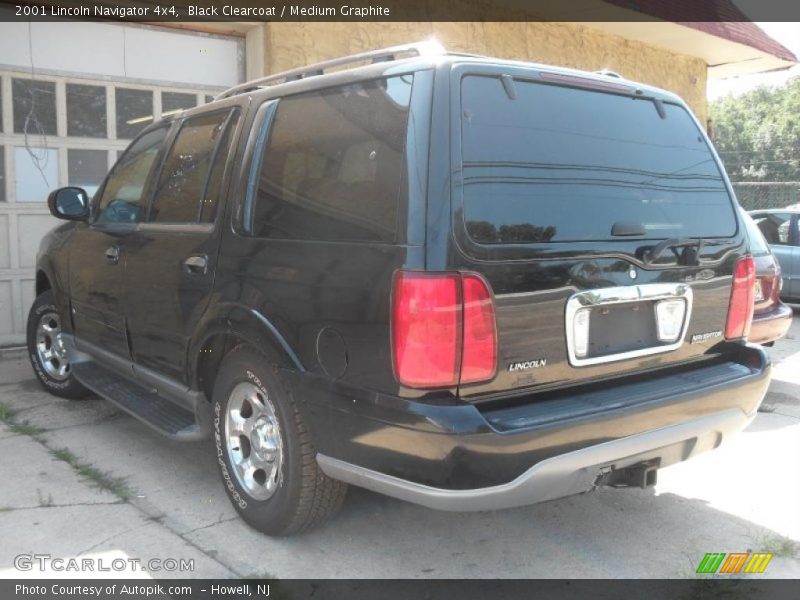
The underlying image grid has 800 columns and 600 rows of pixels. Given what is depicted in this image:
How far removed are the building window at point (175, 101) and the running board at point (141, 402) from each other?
12.3 feet

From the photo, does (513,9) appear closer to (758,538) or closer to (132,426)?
(132,426)

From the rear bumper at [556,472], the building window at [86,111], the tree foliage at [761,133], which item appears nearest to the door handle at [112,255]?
the rear bumper at [556,472]

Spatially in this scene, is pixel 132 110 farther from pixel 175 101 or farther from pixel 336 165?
pixel 336 165

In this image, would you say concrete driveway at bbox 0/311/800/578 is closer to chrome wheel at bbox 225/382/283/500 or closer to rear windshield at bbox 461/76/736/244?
chrome wheel at bbox 225/382/283/500

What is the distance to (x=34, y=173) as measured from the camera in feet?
24.2

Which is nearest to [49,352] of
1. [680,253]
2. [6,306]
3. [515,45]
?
[6,306]

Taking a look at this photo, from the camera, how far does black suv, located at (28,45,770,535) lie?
8.68 ft

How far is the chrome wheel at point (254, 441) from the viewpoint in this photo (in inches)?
130

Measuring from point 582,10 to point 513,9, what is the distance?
0.93 meters

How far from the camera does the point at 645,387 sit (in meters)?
3.12

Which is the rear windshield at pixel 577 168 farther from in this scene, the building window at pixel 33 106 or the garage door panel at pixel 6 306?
the garage door panel at pixel 6 306

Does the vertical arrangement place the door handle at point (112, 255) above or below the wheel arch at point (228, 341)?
above

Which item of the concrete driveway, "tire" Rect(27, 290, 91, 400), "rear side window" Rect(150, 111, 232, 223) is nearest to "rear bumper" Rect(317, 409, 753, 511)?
the concrete driveway

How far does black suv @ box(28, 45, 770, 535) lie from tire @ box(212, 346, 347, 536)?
12 millimetres
